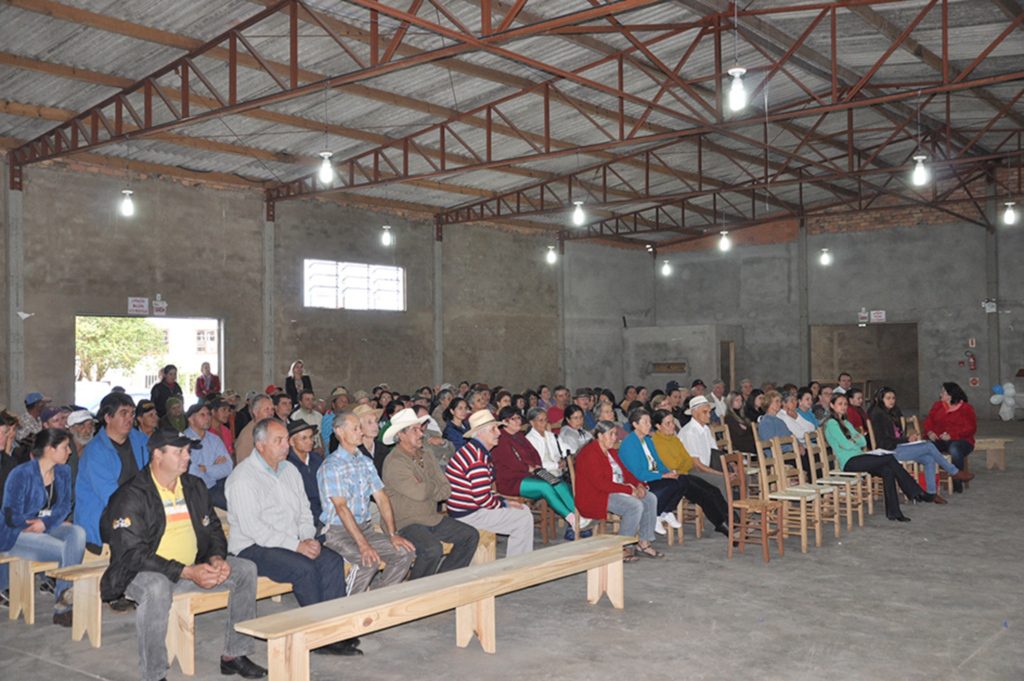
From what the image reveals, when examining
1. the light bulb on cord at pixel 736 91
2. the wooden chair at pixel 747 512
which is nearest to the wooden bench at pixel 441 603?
the wooden chair at pixel 747 512

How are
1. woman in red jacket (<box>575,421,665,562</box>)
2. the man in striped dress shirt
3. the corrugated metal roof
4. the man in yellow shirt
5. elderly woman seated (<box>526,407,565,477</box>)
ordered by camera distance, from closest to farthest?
the man in yellow shirt → the man in striped dress shirt → woman in red jacket (<box>575,421,665,562</box>) → elderly woman seated (<box>526,407,565,477</box>) → the corrugated metal roof

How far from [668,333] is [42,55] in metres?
14.1

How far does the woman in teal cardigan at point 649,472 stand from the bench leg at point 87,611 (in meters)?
3.93

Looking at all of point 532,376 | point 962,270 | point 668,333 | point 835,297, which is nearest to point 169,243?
point 532,376

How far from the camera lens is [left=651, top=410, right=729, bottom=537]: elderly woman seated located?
7148 mm

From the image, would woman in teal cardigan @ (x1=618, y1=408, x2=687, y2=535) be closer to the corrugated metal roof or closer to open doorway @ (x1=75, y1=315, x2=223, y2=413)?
the corrugated metal roof

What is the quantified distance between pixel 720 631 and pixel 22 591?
3992 mm

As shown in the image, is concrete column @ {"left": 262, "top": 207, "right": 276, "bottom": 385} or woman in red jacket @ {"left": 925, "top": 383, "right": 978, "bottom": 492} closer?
woman in red jacket @ {"left": 925, "top": 383, "right": 978, "bottom": 492}

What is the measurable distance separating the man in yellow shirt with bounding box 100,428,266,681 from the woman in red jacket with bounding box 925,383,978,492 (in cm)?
789

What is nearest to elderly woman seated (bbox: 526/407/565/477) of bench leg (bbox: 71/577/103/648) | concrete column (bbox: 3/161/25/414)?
bench leg (bbox: 71/577/103/648)

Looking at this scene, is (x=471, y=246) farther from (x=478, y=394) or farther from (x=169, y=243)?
(x=478, y=394)

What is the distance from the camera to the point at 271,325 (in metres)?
13.7

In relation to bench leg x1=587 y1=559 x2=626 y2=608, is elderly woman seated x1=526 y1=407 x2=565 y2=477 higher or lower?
higher

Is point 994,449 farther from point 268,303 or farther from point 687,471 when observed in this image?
point 268,303
